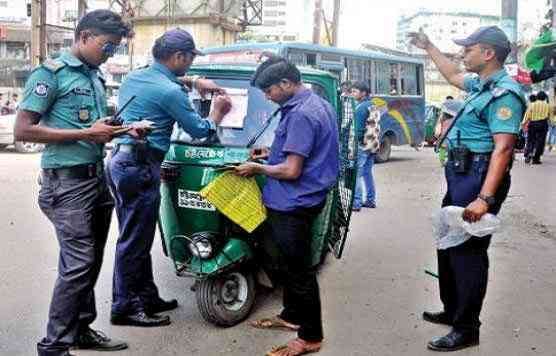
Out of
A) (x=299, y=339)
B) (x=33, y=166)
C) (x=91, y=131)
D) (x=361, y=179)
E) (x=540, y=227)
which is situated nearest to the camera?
(x=91, y=131)

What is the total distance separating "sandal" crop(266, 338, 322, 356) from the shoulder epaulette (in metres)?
1.96

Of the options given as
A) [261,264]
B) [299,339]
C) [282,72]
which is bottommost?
[299,339]

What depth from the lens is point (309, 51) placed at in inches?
528

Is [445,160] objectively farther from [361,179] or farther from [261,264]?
[361,179]

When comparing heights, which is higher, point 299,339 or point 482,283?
point 482,283

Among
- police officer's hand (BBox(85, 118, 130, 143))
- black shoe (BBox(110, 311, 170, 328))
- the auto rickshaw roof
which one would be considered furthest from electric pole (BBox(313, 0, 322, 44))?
police officer's hand (BBox(85, 118, 130, 143))

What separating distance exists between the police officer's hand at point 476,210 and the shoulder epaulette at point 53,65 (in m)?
2.33

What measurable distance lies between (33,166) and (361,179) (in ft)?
24.0

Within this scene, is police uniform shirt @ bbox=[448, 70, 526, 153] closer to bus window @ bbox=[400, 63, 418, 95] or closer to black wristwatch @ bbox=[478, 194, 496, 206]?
black wristwatch @ bbox=[478, 194, 496, 206]

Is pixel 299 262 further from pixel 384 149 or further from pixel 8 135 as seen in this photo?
pixel 8 135

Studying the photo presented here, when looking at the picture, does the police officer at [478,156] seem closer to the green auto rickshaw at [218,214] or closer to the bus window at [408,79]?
the green auto rickshaw at [218,214]

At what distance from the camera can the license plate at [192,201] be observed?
4266 mm

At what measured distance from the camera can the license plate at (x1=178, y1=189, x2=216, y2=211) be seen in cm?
427

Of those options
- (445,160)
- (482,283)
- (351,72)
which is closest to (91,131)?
(445,160)
